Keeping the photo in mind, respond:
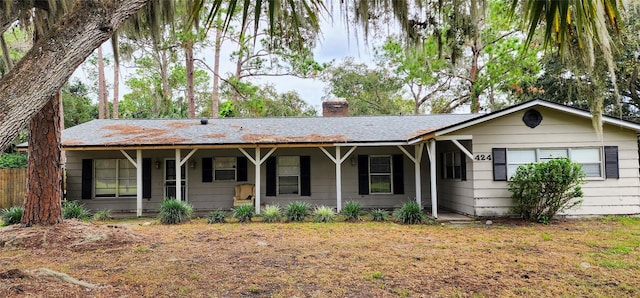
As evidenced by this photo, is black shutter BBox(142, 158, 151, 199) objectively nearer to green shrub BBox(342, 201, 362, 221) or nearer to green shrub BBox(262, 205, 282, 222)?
green shrub BBox(262, 205, 282, 222)

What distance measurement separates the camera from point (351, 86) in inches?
1137

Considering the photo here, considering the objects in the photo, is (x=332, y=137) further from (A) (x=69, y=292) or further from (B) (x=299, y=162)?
(A) (x=69, y=292)

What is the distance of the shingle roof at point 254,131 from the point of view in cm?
1031

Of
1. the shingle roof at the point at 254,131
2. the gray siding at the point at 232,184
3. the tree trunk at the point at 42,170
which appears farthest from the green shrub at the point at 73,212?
the tree trunk at the point at 42,170

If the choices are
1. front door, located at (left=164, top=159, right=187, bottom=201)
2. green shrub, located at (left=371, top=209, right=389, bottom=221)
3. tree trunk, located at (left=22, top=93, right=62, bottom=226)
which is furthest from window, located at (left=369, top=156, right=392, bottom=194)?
tree trunk, located at (left=22, top=93, right=62, bottom=226)

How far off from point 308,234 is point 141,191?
5.21m

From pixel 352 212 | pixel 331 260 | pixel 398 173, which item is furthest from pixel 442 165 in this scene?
pixel 331 260

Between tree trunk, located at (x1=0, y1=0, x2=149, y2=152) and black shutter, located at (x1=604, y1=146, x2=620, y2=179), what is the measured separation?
10257mm

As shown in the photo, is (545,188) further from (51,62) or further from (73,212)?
(73,212)

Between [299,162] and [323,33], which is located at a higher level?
[323,33]

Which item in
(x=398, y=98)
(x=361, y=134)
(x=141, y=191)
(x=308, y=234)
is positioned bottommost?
(x=308, y=234)

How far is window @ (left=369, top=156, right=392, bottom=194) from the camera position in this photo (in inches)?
463

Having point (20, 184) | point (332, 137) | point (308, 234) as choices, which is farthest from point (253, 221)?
point (20, 184)

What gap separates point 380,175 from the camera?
11773 mm
